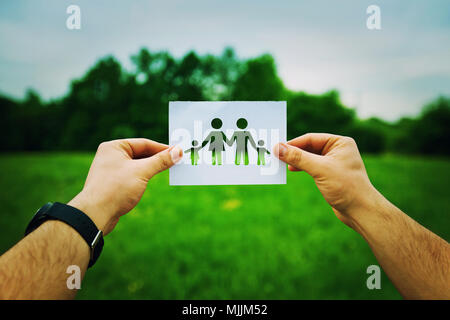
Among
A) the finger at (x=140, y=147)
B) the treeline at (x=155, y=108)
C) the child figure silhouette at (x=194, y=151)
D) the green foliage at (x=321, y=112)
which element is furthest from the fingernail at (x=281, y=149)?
the green foliage at (x=321, y=112)

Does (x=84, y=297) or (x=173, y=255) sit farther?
(x=173, y=255)

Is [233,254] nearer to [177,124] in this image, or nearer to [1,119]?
[177,124]

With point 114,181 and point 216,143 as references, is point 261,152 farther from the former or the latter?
point 114,181

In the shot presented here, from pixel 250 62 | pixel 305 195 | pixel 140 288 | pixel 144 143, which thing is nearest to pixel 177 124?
pixel 144 143

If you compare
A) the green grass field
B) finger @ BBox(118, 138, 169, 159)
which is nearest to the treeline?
the green grass field

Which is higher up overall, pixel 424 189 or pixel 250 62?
pixel 250 62

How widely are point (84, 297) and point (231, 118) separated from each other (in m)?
2.42

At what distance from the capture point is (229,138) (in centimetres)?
168

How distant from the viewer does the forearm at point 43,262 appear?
1.21 metres

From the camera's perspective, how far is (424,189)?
6.09 metres

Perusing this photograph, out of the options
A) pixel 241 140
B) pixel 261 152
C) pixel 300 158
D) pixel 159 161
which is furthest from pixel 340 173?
pixel 159 161

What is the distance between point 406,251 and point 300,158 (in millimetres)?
770
